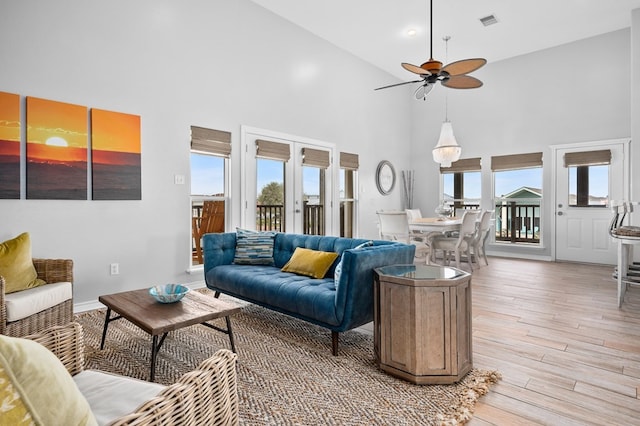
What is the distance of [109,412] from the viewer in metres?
1.03

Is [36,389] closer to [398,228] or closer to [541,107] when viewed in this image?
[398,228]

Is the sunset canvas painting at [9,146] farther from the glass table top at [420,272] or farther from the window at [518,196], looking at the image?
the window at [518,196]

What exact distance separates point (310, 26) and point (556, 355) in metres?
5.34

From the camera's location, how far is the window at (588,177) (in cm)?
599

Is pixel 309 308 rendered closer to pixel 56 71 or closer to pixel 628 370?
pixel 628 370

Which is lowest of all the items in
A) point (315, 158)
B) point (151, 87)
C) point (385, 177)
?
point (385, 177)

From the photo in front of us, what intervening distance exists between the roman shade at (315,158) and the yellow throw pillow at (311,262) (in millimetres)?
Answer: 2705

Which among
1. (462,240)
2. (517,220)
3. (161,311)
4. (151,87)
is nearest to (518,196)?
(517,220)

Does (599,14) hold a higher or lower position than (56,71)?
higher

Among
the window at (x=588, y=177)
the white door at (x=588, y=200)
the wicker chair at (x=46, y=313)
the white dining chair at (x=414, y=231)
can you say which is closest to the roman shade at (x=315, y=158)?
the white dining chair at (x=414, y=231)

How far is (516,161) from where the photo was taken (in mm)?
6805

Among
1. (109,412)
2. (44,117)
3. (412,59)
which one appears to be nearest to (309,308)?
(109,412)

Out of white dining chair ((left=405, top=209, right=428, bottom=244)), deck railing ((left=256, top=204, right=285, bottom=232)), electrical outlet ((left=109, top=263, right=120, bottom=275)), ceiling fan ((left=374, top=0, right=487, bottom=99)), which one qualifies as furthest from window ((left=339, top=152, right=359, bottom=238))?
electrical outlet ((left=109, top=263, right=120, bottom=275))

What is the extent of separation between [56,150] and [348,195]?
4.65 m
